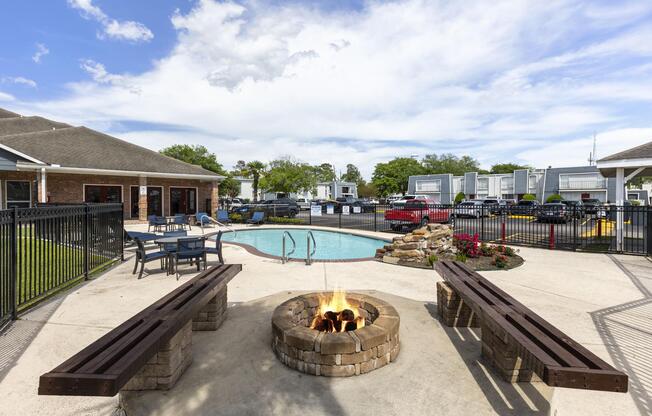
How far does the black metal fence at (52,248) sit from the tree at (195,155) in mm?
42442

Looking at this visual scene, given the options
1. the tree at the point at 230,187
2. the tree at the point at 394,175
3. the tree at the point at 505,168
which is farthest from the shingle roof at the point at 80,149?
the tree at the point at 505,168

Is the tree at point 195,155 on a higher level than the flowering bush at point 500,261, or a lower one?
higher

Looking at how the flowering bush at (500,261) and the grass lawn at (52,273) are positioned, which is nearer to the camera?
the grass lawn at (52,273)

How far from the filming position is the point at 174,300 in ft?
11.8

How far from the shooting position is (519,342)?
2.59 m

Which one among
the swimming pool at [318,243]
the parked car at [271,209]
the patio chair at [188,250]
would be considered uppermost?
the parked car at [271,209]

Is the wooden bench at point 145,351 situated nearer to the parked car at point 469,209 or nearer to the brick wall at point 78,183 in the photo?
the parked car at point 469,209

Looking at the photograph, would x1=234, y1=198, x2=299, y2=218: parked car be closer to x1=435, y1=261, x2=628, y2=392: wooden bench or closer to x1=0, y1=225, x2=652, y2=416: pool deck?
x1=0, y1=225, x2=652, y2=416: pool deck

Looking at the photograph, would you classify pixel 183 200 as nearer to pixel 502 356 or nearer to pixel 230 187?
pixel 502 356

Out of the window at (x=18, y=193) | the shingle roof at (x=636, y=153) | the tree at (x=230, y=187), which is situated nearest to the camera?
the shingle roof at (x=636, y=153)

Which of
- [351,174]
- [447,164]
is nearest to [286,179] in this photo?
[447,164]

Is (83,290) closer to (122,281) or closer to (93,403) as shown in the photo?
(122,281)

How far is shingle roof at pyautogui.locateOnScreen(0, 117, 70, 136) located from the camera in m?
23.2

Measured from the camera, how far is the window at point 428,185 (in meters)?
59.1
